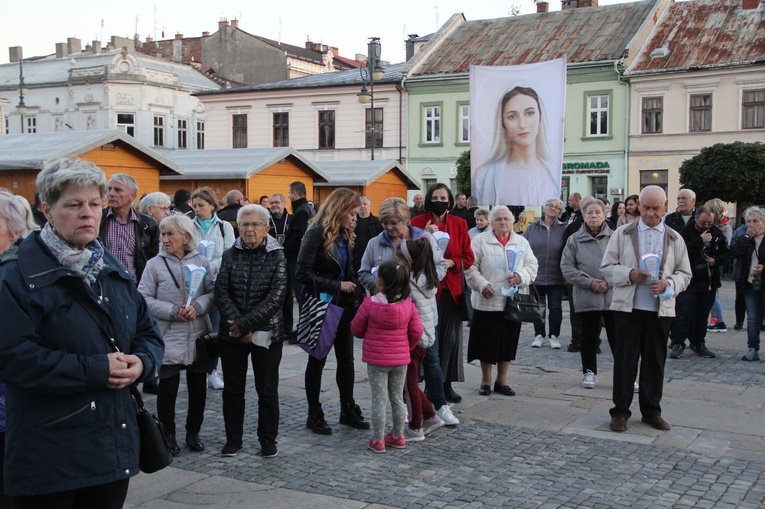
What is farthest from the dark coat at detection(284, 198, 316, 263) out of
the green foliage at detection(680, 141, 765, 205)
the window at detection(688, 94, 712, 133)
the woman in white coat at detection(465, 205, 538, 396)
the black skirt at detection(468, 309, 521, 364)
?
the window at detection(688, 94, 712, 133)

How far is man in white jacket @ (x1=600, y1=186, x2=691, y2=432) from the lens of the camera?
A: 7.46 metres

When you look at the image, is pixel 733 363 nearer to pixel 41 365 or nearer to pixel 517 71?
pixel 517 71

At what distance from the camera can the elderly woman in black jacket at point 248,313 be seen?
662 centimetres

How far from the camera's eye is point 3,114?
56.9m

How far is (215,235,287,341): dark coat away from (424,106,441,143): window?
38339 mm

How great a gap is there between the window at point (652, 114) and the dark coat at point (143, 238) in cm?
3454

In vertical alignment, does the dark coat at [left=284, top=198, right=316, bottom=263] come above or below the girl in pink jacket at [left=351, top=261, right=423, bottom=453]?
above

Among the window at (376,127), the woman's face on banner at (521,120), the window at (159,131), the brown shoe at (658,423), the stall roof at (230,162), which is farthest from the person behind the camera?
the window at (159,131)

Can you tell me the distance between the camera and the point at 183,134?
2227 inches

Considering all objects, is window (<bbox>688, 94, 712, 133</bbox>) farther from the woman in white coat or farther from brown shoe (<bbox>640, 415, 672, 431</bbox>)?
brown shoe (<bbox>640, 415, 672, 431</bbox>)

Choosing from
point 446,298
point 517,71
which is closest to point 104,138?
point 517,71

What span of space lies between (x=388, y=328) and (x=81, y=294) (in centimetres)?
352

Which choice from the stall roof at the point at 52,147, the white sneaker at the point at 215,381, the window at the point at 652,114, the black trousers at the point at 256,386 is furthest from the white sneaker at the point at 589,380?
the window at the point at 652,114

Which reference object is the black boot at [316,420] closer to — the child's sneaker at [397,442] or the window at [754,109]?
the child's sneaker at [397,442]
